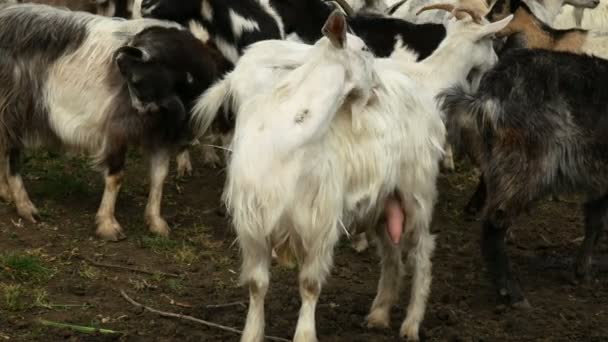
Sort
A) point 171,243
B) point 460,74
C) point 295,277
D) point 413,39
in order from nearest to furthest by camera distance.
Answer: point 295,277 < point 171,243 < point 460,74 < point 413,39

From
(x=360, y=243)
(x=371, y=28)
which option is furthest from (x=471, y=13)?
(x=360, y=243)

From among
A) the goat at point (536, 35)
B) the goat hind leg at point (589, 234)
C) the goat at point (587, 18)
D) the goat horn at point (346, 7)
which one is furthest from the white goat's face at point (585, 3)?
the goat hind leg at point (589, 234)

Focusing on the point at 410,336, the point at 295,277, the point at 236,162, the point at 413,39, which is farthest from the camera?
the point at 413,39

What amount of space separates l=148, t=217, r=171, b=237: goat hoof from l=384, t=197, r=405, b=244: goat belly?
215cm

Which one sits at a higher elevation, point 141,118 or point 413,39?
point 141,118

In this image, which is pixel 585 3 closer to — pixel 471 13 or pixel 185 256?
pixel 471 13

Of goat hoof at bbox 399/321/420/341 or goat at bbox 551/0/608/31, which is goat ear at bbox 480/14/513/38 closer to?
goat hoof at bbox 399/321/420/341

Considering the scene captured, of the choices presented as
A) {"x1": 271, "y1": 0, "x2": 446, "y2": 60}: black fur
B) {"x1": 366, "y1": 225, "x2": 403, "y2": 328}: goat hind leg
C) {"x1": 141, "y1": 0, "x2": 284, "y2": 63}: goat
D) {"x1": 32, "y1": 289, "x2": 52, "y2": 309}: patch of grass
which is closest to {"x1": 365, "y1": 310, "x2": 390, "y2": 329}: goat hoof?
{"x1": 366, "y1": 225, "x2": 403, "y2": 328}: goat hind leg

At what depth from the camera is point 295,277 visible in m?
6.96

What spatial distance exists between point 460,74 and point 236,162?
3.30 m

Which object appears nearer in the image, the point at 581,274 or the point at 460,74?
the point at 581,274

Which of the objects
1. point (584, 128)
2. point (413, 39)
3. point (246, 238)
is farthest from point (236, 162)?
point (413, 39)

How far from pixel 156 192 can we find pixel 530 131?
254 cm

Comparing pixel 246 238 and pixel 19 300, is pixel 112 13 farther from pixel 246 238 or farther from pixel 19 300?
pixel 246 238
